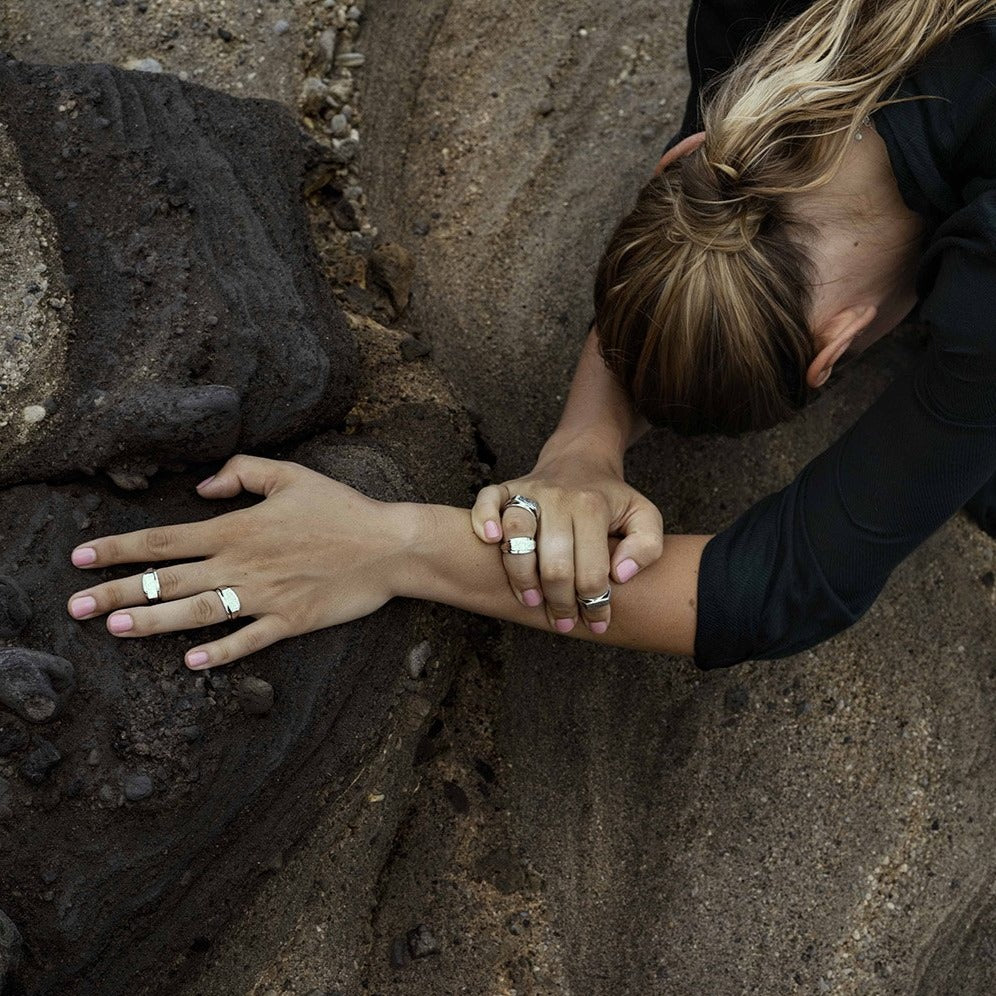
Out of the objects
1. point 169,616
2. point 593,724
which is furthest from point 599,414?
point 169,616

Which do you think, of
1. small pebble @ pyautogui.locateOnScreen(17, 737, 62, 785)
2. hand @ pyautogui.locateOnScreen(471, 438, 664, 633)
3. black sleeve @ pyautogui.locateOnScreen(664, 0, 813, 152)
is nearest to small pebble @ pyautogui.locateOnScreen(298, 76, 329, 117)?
black sleeve @ pyautogui.locateOnScreen(664, 0, 813, 152)

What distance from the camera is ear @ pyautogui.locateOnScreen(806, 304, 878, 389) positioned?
150cm

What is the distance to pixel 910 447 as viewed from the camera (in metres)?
1.47

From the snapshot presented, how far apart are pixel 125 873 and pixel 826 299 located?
1373 millimetres

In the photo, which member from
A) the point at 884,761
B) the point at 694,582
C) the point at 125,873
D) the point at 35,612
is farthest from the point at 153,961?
the point at 884,761

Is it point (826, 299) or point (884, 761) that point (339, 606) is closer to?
point (826, 299)

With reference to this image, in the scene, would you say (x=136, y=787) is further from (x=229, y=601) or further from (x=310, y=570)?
(x=310, y=570)

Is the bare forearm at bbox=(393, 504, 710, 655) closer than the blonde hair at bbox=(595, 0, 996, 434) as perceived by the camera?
No

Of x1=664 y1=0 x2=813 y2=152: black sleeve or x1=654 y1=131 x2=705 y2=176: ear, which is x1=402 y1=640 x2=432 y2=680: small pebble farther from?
x1=664 y1=0 x2=813 y2=152: black sleeve

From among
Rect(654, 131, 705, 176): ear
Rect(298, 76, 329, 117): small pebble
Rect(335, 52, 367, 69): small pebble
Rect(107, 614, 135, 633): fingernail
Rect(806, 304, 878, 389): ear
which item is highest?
Rect(654, 131, 705, 176): ear

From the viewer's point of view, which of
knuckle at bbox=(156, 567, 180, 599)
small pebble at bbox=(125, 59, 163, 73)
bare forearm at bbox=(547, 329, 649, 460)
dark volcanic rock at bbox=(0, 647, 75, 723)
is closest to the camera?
dark volcanic rock at bbox=(0, 647, 75, 723)

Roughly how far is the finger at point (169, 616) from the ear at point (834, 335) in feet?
3.27

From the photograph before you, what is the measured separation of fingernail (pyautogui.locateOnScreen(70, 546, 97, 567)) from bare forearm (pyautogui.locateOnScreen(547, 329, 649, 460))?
0.84 meters

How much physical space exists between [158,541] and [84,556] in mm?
108
